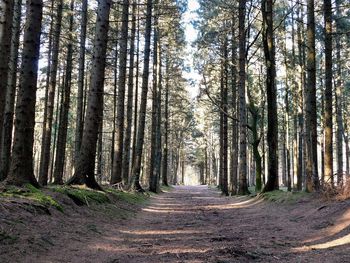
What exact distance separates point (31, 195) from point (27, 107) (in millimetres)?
2221

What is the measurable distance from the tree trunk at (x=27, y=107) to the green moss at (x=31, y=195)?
0.41 metres

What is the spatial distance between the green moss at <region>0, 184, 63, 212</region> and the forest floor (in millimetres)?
310

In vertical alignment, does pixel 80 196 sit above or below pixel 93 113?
below

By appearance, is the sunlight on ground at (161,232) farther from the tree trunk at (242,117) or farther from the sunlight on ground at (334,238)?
the tree trunk at (242,117)

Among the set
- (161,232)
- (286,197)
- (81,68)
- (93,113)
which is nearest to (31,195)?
(161,232)

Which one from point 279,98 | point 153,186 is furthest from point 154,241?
point 279,98

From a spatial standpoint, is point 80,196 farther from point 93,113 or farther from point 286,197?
point 286,197

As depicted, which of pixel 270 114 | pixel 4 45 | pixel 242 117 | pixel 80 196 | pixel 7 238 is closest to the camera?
pixel 7 238

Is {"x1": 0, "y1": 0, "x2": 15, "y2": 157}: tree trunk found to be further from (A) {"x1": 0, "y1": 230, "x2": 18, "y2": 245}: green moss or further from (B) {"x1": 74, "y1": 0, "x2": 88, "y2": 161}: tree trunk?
(B) {"x1": 74, "y1": 0, "x2": 88, "y2": 161}: tree trunk

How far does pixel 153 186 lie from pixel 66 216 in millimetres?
16473

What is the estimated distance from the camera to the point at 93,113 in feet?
40.1

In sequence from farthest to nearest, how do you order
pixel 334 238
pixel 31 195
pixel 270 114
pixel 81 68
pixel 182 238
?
pixel 81 68, pixel 270 114, pixel 31 195, pixel 182 238, pixel 334 238

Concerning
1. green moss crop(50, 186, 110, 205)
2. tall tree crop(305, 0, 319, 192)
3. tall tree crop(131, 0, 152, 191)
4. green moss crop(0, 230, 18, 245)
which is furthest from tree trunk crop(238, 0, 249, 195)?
green moss crop(0, 230, 18, 245)

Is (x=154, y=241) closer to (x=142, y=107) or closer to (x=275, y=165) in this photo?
(x=275, y=165)
